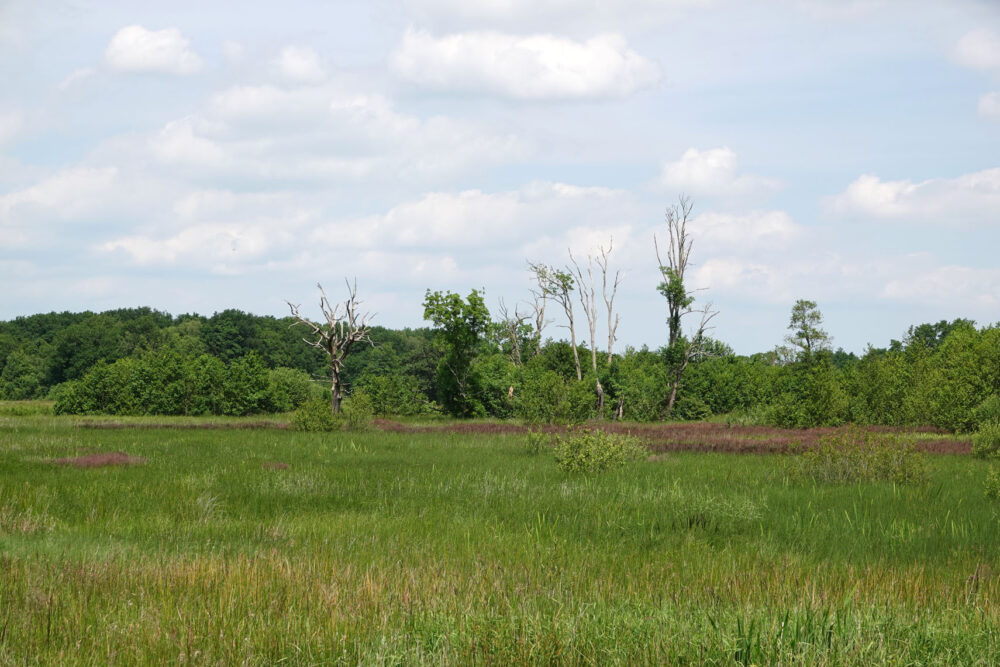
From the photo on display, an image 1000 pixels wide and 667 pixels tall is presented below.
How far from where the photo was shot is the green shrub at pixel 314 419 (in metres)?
34.5

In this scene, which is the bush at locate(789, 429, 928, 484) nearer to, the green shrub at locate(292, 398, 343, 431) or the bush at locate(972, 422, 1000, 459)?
the bush at locate(972, 422, 1000, 459)

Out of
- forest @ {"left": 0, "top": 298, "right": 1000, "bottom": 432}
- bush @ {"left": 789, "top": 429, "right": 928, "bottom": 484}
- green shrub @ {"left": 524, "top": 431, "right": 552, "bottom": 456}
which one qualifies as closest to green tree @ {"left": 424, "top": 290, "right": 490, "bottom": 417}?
forest @ {"left": 0, "top": 298, "right": 1000, "bottom": 432}

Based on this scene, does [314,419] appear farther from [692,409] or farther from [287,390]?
A: [287,390]

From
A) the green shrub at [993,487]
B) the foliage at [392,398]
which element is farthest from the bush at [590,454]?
the foliage at [392,398]

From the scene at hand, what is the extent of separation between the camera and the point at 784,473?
17656 millimetres

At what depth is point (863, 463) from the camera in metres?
16.7

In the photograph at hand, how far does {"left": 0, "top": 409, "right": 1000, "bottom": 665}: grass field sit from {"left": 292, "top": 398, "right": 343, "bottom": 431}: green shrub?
1668 cm

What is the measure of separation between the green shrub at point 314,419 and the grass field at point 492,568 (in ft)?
54.7

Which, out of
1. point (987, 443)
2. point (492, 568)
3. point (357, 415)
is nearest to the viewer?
point (492, 568)

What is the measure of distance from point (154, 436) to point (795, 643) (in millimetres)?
29004

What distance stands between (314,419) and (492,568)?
28.4 meters

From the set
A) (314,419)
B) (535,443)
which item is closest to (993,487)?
(535,443)

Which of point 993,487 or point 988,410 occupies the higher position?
point 988,410

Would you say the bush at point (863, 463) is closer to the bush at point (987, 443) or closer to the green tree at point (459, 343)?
the bush at point (987, 443)
